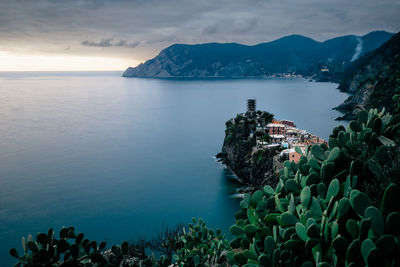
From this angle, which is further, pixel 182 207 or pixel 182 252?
pixel 182 207

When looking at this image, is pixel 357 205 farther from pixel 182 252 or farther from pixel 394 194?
pixel 182 252

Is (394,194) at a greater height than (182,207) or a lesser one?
greater

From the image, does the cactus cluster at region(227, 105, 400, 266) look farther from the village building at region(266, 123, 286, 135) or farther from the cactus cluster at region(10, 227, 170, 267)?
the village building at region(266, 123, 286, 135)

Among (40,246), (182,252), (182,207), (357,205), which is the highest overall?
(357,205)

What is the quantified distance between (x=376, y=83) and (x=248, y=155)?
5097 cm

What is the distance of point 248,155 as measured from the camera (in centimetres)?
3784

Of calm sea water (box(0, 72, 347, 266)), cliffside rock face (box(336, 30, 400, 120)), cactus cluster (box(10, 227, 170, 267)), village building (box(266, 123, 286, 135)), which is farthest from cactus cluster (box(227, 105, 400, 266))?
village building (box(266, 123, 286, 135))

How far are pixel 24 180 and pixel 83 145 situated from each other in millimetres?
16715

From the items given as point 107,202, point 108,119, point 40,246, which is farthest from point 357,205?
point 108,119

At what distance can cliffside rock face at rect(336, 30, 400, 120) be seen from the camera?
58344 mm

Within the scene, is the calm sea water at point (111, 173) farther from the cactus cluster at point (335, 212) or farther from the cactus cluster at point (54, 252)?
the cactus cluster at point (335, 212)

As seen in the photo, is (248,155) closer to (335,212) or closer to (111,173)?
(111,173)

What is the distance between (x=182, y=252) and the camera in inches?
505

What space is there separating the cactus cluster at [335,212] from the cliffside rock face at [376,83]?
377 inches
